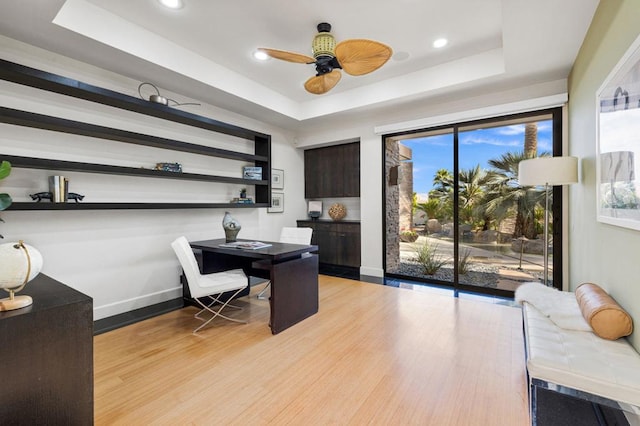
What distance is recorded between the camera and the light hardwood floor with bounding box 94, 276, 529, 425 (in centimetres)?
176

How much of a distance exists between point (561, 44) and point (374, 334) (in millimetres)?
3282

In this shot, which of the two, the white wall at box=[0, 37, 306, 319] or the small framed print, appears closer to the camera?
the white wall at box=[0, 37, 306, 319]

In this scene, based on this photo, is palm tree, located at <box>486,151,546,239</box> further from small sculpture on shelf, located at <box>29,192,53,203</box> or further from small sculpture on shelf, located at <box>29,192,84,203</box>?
small sculpture on shelf, located at <box>29,192,53,203</box>

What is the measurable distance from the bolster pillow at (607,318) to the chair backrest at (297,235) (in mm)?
2880

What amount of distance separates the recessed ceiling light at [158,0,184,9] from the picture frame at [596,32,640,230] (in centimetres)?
324

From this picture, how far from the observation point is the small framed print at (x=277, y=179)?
5.47m

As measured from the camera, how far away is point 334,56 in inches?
112

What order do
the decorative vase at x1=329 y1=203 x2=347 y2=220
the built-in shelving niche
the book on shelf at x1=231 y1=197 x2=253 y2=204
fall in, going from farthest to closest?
the decorative vase at x1=329 y1=203 x2=347 y2=220 < the book on shelf at x1=231 y1=197 x2=253 y2=204 < the built-in shelving niche

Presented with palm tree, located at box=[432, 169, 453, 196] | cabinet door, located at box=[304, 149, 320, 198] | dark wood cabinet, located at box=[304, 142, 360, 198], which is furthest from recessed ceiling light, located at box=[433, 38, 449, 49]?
cabinet door, located at box=[304, 149, 320, 198]


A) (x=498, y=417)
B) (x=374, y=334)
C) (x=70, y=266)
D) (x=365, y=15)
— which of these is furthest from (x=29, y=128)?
(x=498, y=417)

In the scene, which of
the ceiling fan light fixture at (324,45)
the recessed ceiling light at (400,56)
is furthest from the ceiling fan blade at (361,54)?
the recessed ceiling light at (400,56)

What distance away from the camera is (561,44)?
279cm

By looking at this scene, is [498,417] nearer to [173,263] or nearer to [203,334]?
[203,334]

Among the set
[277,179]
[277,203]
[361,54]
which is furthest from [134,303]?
[361,54]
